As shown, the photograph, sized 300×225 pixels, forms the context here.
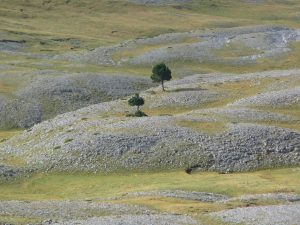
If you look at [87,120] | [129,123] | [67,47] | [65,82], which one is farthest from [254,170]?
[67,47]

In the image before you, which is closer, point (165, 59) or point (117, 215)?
point (117, 215)

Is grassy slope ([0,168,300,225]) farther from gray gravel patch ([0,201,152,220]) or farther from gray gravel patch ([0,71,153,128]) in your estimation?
gray gravel patch ([0,71,153,128])

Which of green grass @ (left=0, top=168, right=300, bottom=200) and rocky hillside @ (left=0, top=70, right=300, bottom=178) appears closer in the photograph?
green grass @ (left=0, top=168, right=300, bottom=200)

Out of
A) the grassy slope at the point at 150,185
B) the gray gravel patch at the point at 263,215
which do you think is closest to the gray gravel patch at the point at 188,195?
the grassy slope at the point at 150,185

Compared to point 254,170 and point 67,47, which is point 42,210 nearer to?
point 254,170

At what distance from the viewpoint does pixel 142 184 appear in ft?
235

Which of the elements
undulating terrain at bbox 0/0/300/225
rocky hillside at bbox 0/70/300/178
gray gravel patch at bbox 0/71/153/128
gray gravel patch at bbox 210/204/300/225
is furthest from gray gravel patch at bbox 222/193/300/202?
gray gravel patch at bbox 0/71/153/128

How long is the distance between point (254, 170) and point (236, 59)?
81.2 metres

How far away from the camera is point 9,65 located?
148875mm

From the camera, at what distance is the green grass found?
6712 cm

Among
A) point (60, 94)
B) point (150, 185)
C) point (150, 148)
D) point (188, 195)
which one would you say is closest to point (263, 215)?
point (188, 195)

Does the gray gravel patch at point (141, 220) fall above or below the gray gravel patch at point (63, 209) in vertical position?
above

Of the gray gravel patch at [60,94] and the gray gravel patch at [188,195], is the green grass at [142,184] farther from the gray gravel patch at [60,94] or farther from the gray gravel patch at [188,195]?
the gray gravel patch at [60,94]

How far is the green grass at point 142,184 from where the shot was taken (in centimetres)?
6712
